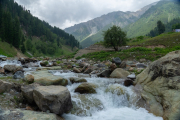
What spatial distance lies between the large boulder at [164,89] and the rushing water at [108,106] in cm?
65

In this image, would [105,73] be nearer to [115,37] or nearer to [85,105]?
[85,105]

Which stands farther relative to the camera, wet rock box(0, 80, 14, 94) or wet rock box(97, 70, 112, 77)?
wet rock box(97, 70, 112, 77)

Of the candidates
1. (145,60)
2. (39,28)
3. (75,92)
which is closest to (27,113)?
(75,92)

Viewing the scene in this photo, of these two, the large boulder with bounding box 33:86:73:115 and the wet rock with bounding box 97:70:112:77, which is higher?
the large boulder with bounding box 33:86:73:115

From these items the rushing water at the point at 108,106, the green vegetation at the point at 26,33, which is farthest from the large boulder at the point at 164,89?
the green vegetation at the point at 26,33

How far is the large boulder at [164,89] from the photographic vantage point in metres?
6.67

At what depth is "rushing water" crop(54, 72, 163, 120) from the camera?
6.91 metres

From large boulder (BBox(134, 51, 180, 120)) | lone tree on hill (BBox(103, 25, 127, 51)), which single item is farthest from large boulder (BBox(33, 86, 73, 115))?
lone tree on hill (BBox(103, 25, 127, 51))

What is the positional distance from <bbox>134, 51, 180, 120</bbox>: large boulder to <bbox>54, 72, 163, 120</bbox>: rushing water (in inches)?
25.7

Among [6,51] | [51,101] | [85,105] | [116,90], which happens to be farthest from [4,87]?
[6,51]

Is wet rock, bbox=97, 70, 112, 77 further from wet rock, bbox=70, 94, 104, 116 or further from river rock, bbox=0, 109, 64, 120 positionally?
river rock, bbox=0, 109, 64, 120

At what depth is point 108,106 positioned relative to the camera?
8.32 meters

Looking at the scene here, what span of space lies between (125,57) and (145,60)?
4485 mm

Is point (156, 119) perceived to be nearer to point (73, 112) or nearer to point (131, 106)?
point (131, 106)
